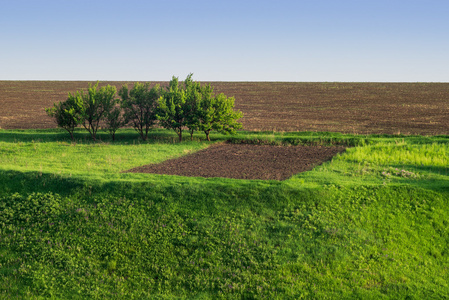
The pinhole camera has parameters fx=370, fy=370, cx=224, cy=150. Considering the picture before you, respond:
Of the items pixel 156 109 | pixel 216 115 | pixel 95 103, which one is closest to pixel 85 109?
pixel 95 103

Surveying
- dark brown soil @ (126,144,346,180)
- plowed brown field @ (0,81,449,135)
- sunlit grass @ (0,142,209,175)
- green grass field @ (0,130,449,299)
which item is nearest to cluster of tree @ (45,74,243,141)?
sunlit grass @ (0,142,209,175)

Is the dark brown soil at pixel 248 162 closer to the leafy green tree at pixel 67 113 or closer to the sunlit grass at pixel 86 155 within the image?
the sunlit grass at pixel 86 155

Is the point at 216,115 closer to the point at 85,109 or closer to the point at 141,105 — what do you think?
the point at 141,105

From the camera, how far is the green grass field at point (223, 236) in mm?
13797

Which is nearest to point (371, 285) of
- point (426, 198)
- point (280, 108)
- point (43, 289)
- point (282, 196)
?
point (282, 196)

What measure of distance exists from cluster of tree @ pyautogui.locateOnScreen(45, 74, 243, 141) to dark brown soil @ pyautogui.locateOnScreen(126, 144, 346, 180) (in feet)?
12.6

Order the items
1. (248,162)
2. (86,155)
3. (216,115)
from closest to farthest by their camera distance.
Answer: (248,162) → (86,155) → (216,115)

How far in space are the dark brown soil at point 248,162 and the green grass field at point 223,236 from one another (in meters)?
3.69

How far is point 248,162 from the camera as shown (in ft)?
97.3

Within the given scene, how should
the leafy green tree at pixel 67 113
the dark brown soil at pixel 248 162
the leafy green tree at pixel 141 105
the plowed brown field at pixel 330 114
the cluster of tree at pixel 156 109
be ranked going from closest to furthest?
the dark brown soil at pixel 248 162, the leafy green tree at pixel 67 113, the cluster of tree at pixel 156 109, the leafy green tree at pixel 141 105, the plowed brown field at pixel 330 114

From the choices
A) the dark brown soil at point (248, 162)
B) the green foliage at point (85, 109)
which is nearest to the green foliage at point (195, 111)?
the dark brown soil at point (248, 162)

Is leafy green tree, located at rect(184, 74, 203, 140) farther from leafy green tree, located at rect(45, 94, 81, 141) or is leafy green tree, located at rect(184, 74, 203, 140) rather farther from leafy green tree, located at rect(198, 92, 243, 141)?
leafy green tree, located at rect(45, 94, 81, 141)

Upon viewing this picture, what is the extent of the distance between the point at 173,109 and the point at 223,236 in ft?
81.9

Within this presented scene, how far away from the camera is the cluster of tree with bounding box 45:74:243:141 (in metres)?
39.5
